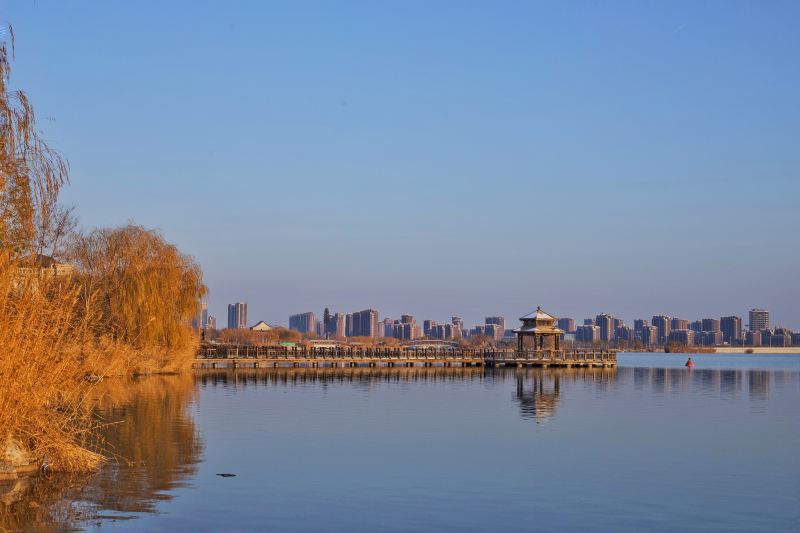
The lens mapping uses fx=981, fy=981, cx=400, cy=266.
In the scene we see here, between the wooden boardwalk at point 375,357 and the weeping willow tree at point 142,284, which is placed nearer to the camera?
the weeping willow tree at point 142,284

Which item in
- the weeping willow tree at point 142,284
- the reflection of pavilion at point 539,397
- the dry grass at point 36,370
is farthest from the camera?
the weeping willow tree at point 142,284

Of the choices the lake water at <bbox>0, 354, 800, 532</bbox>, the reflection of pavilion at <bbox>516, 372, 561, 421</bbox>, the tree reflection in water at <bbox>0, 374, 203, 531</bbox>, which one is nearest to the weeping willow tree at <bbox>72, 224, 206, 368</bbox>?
the lake water at <bbox>0, 354, 800, 532</bbox>

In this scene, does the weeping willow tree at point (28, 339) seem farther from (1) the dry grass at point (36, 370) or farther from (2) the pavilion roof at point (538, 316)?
(2) the pavilion roof at point (538, 316)

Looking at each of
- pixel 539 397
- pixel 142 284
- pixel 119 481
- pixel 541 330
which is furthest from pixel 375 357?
pixel 119 481

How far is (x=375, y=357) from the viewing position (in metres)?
87.3

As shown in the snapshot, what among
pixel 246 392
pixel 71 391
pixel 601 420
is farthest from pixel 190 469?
pixel 246 392

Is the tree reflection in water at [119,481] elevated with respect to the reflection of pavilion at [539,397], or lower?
elevated

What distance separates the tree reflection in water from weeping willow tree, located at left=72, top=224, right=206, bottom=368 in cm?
2350

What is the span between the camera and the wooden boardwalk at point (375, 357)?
78500mm

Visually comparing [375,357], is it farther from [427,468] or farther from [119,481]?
[119,481]

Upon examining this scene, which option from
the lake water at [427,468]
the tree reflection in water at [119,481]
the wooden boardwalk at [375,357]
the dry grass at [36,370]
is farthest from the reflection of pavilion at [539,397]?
the dry grass at [36,370]

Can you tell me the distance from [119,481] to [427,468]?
6889 mm

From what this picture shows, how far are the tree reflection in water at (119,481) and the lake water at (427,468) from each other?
51 millimetres

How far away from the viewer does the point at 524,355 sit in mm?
85438
